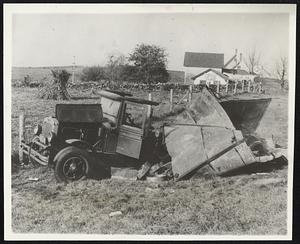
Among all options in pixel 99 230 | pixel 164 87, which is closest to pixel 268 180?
pixel 164 87

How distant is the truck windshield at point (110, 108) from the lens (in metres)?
4.74

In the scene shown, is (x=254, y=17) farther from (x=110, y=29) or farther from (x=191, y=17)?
(x=110, y=29)

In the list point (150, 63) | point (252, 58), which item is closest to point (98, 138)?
point (150, 63)

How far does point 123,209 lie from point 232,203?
3.58 ft

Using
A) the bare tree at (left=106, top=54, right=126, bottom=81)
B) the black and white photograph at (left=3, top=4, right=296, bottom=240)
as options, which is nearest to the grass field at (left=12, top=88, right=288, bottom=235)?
the black and white photograph at (left=3, top=4, right=296, bottom=240)

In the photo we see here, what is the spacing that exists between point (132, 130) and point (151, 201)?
2.41 feet

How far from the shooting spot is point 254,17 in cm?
471

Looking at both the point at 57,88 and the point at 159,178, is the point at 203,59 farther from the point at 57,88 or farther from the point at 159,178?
the point at 57,88

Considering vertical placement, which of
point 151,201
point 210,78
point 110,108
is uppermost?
point 210,78

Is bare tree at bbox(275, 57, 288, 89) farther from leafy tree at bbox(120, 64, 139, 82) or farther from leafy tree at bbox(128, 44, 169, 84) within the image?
leafy tree at bbox(120, 64, 139, 82)

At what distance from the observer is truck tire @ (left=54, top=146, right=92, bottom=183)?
4.66 m

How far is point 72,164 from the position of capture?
15.4 ft

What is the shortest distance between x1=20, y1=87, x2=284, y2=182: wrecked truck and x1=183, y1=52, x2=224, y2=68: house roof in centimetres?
30

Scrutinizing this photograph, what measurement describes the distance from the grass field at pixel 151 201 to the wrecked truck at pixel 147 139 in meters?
0.11
